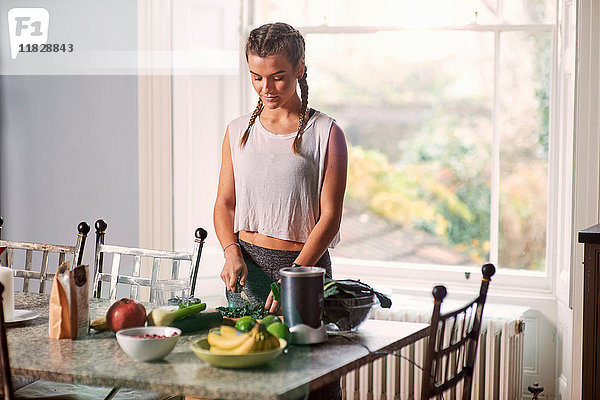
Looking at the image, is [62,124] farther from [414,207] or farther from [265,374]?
[265,374]

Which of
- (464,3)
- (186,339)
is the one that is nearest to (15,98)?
(464,3)

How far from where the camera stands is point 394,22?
12.6 ft

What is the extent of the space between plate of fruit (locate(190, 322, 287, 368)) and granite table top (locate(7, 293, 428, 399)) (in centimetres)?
2

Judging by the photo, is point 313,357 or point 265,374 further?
point 313,357

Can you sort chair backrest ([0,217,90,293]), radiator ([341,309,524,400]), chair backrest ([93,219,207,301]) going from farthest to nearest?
1. radiator ([341,309,524,400])
2. chair backrest ([0,217,90,293])
3. chair backrest ([93,219,207,301])

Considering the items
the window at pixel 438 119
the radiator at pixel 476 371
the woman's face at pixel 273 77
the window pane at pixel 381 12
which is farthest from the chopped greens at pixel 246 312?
the window pane at pixel 381 12

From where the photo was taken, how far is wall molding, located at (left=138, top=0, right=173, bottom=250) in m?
3.77

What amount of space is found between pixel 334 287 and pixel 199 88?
7.19 feet

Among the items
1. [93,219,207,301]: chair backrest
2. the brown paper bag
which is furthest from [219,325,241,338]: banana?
[93,219,207,301]: chair backrest

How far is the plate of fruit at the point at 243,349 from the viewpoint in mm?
1590

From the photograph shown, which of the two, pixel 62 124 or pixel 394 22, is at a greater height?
pixel 394 22

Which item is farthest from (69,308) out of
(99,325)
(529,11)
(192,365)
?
(529,11)

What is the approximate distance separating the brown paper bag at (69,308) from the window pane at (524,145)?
2.38 metres

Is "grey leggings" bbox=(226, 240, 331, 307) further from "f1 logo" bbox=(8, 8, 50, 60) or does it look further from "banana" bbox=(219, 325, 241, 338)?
"f1 logo" bbox=(8, 8, 50, 60)
